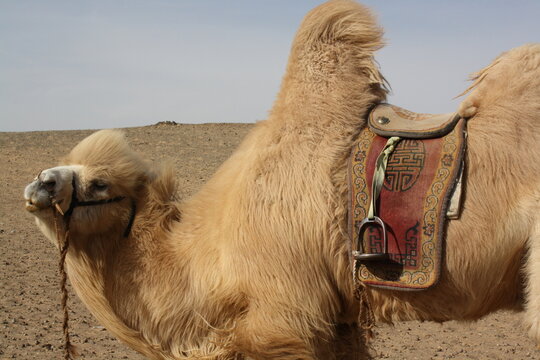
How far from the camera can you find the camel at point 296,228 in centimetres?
300

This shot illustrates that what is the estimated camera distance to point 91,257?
358cm

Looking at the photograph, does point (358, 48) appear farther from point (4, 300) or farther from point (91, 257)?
point (4, 300)

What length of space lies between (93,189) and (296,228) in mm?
1220

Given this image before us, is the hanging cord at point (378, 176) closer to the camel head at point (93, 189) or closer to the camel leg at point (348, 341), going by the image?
the camel leg at point (348, 341)

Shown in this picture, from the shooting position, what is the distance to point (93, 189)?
11.6ft

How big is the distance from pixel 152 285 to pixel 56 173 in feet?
2.63

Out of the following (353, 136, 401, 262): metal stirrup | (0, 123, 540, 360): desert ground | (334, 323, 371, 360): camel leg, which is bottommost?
(0, 123, 540, 360): desert ground

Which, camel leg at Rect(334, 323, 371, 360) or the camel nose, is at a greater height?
the camel nose

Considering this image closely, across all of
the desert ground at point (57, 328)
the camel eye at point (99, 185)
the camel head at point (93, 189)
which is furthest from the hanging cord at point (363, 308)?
the camel eye at point (99, 185)

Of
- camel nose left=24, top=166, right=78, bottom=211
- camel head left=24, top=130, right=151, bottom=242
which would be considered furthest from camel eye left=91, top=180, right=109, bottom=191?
camel nose left=24, top=166, right=78, bottom=211

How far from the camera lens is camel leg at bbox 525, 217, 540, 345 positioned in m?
2.86

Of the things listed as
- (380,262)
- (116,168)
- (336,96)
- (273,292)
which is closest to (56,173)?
(116,168)

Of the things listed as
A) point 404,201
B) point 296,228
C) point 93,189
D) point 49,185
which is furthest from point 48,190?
point 404,201

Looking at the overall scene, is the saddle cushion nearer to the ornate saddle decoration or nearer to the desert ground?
the ornate saddle decoration
